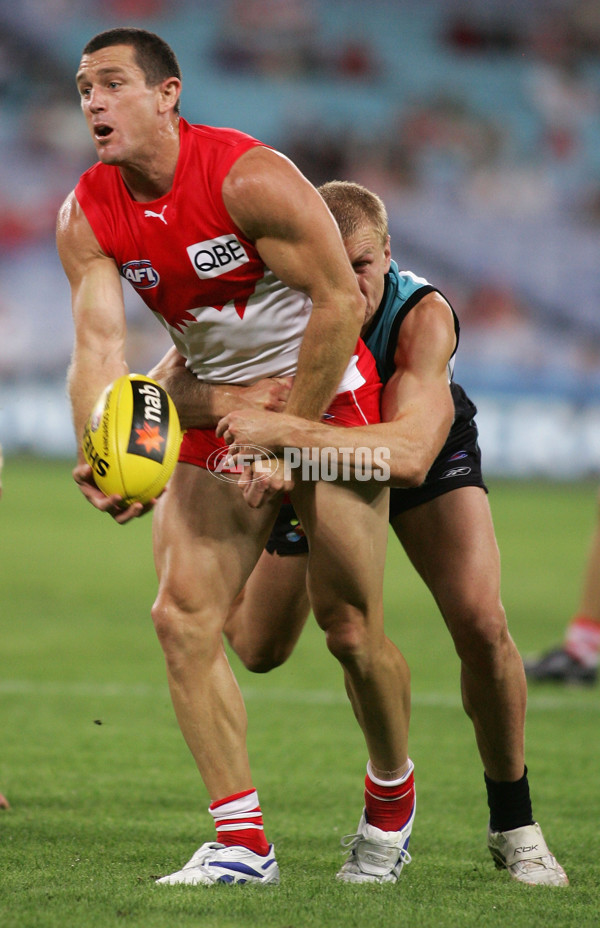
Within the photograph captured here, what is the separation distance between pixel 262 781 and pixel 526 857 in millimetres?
1310

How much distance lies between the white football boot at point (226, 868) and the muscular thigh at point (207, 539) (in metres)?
0.64

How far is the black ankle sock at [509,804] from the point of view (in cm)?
344

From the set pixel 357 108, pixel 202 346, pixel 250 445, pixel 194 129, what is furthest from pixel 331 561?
pixel 357 108

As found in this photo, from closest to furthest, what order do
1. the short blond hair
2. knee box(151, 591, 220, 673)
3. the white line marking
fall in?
1. knee box(151, 591, 220, 673)
2. the short blond hair
3. the white line marking

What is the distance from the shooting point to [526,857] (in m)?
3.36

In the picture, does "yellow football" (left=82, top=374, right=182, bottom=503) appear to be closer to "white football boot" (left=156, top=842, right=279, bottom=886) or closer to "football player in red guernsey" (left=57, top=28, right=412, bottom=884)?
"football player in red guernsey" (left=57, top=28, right=412, bottom=884)

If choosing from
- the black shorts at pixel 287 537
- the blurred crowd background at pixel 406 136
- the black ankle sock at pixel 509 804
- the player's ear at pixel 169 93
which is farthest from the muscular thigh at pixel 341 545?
the blurred crowd background at pixel 406 136

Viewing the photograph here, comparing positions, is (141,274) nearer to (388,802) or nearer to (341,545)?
(341,545)

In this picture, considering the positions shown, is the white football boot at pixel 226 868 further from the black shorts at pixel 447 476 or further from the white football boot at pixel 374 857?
the black shorts at pixel 447 476

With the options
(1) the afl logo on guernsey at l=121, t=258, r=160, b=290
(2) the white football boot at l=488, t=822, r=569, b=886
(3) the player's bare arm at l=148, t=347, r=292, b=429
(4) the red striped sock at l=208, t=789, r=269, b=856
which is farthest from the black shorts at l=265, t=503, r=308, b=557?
(2) the white football boot at l=488, t=822, r=569, b=886

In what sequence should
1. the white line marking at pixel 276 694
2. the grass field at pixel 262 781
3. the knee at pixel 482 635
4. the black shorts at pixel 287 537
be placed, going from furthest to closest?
the white line marking at pixel 276 694 < the black shorts at pixel 287 537 < the knee at pixel 482 635 < the grass field at pixel 262 781

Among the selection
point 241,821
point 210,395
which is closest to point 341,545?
point 210,395

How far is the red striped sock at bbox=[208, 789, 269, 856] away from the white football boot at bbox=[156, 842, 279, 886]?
0.06 ft

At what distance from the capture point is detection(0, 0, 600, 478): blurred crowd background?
19.5 m
